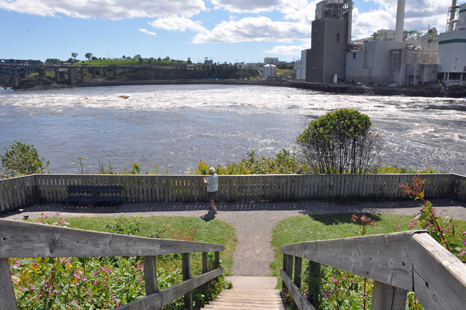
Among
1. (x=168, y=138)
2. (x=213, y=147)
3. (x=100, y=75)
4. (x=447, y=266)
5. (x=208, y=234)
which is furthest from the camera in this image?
(x=100, y=75)

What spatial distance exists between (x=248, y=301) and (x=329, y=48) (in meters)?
123

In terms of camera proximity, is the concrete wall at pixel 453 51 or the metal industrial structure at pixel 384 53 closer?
the concrete wall at pixel 453 51

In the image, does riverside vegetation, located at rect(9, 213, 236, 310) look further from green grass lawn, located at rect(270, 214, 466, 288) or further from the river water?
the river water

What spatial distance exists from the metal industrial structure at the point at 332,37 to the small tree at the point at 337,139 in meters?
109

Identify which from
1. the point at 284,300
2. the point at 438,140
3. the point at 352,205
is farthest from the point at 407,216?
the point at 438,140

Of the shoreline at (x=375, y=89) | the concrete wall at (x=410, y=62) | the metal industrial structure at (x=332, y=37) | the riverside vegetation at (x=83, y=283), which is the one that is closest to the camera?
the riverside vegetation at (x=83, y=283)

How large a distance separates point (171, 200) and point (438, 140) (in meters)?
30.7

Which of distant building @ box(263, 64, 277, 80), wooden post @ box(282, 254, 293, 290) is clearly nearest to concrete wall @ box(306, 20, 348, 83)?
distant building @ box(263, 64, 277, 80)

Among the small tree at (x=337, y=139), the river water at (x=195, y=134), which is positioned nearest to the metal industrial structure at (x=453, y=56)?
the river water at (x=195, y=134)

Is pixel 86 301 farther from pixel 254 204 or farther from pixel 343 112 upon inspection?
pixel 343 112

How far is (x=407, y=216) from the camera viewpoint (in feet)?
40.4

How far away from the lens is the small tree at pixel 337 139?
48.8ft

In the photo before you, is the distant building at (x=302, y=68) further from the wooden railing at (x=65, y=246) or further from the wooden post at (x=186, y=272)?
the wooden railing at (x=65, y=246)

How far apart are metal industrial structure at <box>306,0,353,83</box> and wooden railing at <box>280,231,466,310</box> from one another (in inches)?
4859
